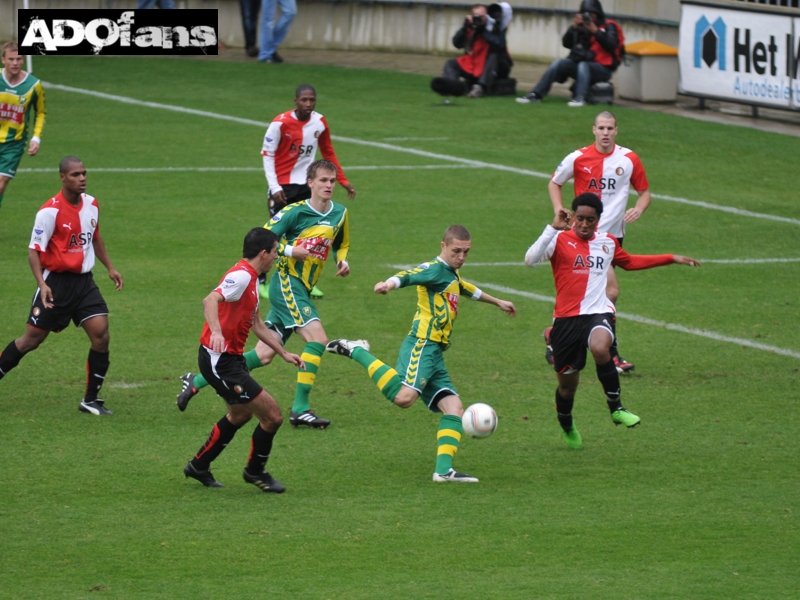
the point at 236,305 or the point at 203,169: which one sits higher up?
the point at 236,305

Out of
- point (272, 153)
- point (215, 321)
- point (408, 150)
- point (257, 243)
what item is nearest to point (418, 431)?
point (257, 243)

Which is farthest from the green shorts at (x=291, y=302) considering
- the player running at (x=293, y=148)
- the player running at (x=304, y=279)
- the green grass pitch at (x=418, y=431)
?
the player running at (x=293, y=148)

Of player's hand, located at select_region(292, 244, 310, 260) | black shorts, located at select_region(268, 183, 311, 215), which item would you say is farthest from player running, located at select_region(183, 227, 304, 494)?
black shorts, located at select_region(268, 183, 311, 215)

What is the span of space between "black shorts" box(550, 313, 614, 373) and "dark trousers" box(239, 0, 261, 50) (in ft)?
72.1

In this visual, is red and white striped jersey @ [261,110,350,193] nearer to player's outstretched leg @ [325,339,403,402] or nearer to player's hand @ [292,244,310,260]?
player's hand @ [292,244,310,260]

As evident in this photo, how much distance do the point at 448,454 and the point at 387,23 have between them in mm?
24692

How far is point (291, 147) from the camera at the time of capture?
45.4 feet

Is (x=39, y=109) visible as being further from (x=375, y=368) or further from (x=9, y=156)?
(x=375, y=368)

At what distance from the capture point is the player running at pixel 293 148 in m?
13.5

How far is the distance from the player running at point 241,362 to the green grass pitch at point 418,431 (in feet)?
0.94

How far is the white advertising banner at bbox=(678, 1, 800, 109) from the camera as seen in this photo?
73.4 feet

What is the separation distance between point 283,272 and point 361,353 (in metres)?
1.44

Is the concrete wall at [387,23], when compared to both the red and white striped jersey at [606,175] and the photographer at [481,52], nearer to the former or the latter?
the photographer at [481,52]

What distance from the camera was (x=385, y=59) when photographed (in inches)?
1232
